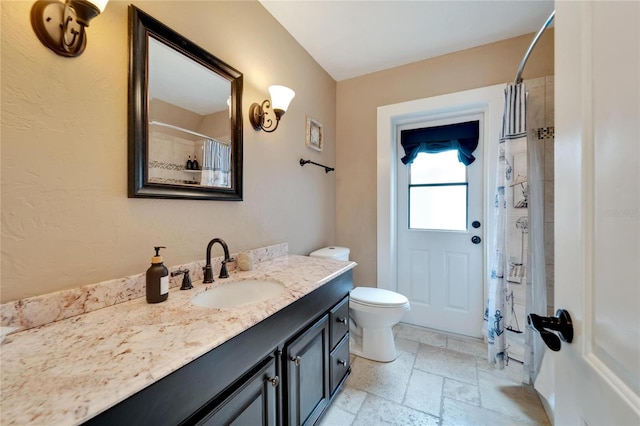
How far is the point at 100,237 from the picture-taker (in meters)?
0.91

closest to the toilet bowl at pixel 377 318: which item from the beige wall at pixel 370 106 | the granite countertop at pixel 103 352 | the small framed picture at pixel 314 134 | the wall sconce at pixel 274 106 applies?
the beige wall at pixel 370 106

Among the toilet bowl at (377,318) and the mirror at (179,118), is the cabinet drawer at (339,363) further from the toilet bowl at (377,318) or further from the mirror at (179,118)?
the mirror at (179,118)

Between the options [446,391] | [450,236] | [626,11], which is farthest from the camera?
[450,236]

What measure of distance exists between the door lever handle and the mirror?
4.35ft

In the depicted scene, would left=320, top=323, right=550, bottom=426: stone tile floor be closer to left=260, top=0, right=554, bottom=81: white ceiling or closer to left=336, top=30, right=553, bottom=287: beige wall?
left=336, top=30, right=553, bottom=287: beige wall

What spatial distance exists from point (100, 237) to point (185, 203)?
0.36 metres

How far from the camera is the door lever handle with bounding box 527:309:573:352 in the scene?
0.55 metres

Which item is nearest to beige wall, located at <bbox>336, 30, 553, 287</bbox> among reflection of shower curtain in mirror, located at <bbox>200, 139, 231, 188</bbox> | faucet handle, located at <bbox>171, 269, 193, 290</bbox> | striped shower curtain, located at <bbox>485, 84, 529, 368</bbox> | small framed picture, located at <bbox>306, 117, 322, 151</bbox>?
small framed picture, located at <bbox>306, 117, 322, 151</bbox>

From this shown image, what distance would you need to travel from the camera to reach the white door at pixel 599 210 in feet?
1.27

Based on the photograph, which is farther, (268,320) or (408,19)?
(408,19)

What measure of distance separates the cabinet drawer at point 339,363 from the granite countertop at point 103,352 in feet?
2.18

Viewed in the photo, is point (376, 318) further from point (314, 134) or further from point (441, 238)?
point (314, 134)

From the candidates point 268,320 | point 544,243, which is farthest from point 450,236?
point 268,320

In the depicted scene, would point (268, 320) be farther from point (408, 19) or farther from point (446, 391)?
point (408, 19)
